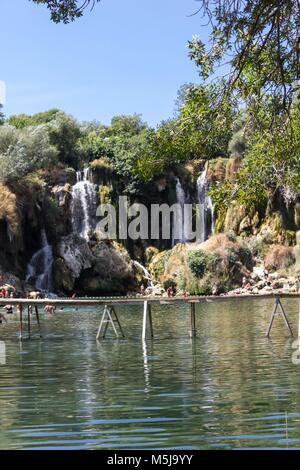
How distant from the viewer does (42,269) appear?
57.9 m

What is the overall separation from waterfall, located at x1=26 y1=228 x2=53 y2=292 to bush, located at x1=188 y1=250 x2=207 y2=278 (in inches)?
399

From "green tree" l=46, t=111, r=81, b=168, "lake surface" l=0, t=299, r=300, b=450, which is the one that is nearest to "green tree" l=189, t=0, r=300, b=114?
"lake surface" l=0, t=299, r=300, b=450

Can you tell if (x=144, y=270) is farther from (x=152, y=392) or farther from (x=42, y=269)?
(x=152, y=392)

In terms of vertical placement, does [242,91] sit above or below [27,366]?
above

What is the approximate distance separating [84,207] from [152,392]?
47.7m

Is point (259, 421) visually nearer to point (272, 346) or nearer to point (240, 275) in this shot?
point (272, 346)

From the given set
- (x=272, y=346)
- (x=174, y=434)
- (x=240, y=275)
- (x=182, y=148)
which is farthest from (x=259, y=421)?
(x=240, y=275)

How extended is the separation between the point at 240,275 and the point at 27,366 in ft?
126

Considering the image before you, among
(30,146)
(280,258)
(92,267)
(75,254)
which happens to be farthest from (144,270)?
(30,146)

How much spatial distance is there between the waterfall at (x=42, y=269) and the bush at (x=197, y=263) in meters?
10.1

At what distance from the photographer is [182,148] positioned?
54.4 ft

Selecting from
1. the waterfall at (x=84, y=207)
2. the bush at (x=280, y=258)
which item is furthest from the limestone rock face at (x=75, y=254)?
the bush at (x=280, y=258)
